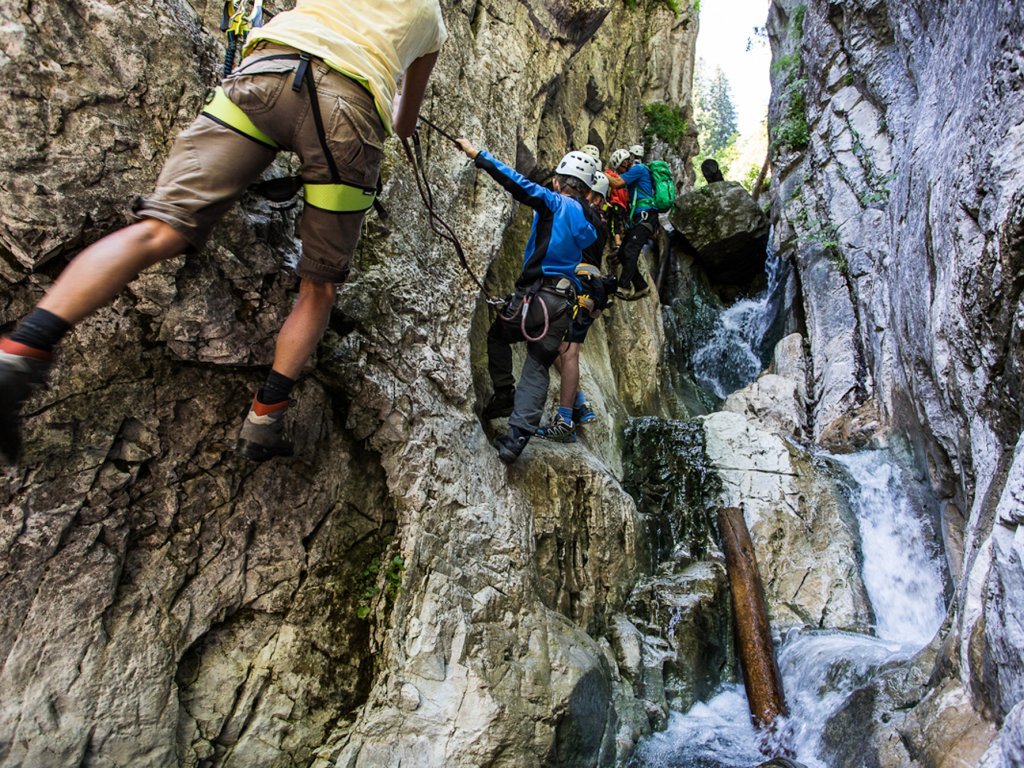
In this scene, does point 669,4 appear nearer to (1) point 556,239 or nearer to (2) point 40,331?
(1) point 556,239

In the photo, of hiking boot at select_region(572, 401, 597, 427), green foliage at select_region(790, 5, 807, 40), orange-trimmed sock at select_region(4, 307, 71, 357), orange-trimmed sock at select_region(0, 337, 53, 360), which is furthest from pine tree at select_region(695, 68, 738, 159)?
orange-trimmed sock at select_region(0, 337, 53, 360)

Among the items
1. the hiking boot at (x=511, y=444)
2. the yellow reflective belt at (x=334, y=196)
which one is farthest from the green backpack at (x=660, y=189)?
the yellow reflective belt at (x=334, y=196)

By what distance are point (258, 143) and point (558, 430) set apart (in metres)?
3.97

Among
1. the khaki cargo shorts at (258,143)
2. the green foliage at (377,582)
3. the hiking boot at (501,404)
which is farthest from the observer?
the hiking boot at (501,404)

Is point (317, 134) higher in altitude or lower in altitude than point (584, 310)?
lower

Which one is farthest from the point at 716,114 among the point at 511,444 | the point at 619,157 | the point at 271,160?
the point at 271,160

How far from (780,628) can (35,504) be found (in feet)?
20.9

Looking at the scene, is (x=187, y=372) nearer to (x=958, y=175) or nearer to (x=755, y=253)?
(x=958, y=175)

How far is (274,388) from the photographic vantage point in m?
3.46

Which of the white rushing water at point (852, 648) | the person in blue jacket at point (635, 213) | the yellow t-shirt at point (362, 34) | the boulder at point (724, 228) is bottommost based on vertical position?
the white rushing water at point (852, 648)

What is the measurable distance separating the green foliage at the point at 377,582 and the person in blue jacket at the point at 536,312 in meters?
1.41

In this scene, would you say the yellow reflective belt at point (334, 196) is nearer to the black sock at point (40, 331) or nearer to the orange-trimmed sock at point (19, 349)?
the black sock at point (40, 331)

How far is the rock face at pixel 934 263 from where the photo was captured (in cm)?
381

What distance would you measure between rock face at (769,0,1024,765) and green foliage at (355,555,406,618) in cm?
321
